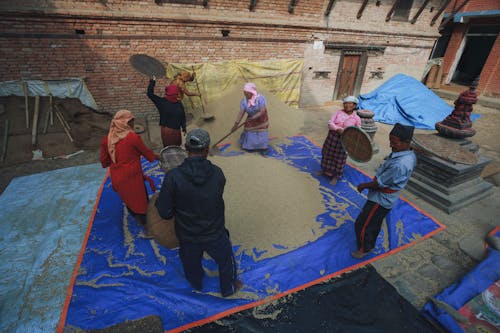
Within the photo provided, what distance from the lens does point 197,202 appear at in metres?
1.89

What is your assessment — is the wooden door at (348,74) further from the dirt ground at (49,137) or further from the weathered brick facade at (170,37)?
the dirt ground at (49,137)

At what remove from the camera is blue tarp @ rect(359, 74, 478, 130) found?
8219 mm

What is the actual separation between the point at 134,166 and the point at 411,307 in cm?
327

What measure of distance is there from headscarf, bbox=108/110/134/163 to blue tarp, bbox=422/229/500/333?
3.51 m

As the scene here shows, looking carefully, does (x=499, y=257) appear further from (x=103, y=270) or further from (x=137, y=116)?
(x=137, y=116)

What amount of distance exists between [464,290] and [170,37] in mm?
7660

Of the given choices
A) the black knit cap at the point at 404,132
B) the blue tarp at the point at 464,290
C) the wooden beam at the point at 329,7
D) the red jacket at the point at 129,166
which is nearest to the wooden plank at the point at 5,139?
the red jacket at the point at 129,166

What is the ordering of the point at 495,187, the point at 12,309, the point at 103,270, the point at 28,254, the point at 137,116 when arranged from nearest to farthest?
the point at 12,309 < the point at 103,270 < the point at 28,254 < the point at 495,187 < the point at 137,116

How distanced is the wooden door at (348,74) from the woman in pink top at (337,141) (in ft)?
21.0

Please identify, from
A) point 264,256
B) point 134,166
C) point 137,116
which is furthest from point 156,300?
point 137,116

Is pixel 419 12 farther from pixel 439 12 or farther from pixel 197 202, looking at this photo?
pixel 197 202

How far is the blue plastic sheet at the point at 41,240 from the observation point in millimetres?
2338

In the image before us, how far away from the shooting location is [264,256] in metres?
2.94

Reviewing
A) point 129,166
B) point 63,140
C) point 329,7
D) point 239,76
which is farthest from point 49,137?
point 329,7
